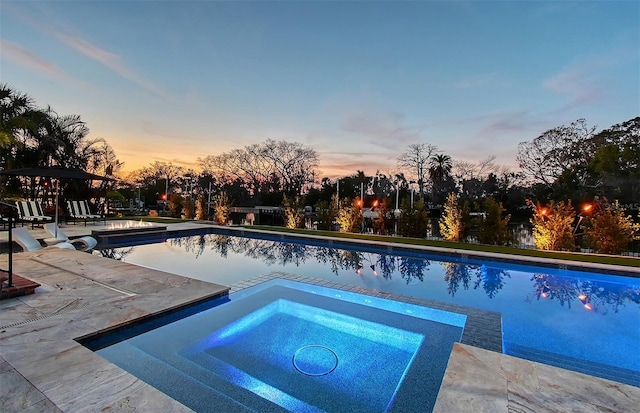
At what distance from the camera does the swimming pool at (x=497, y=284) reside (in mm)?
3162

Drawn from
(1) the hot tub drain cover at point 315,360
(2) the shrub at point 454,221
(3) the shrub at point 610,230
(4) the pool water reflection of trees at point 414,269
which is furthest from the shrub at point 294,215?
(1) the hot tub drain cover at point 315,360

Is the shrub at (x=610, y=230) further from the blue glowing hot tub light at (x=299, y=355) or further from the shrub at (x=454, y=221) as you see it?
the blue glowing hot tub light at (x=299, y=355)

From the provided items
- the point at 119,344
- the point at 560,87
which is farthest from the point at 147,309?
the point at 560,87

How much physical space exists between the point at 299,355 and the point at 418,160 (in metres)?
26.5

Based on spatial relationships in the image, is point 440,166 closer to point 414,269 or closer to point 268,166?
point 268,166

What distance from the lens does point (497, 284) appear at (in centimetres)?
568

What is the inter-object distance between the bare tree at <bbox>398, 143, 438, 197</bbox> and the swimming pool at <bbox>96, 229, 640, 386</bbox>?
1984 cm

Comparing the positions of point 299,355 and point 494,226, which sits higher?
point 494,226

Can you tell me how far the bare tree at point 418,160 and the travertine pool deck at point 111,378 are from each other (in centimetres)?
2534

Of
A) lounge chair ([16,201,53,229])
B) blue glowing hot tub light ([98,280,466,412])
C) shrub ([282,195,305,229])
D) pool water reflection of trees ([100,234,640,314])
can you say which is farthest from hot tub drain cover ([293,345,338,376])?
lounge chair ([16,201,53,229])

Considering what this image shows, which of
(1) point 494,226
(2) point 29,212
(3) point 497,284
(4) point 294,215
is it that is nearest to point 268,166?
(4) point 294,215

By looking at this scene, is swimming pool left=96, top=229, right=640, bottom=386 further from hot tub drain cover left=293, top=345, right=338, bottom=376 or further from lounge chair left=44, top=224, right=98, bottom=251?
hot tub drain cover left=293, top=345, right=338, bottom=376

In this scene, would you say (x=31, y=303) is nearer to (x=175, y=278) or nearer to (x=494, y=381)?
(x=175, y=278)

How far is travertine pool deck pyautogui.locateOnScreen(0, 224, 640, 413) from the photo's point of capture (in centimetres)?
175
